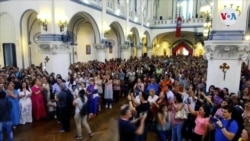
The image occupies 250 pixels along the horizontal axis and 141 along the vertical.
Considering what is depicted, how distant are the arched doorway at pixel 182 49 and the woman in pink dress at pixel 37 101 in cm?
2261

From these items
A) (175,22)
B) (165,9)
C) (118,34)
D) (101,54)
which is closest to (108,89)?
(101,54)

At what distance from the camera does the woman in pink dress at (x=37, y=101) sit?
6.45m

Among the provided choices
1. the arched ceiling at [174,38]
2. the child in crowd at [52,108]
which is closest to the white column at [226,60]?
the child in crowd at [52,108]

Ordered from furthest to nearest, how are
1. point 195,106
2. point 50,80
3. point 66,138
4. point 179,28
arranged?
point 179,28, point 50,80, point 66,138, point 195,106

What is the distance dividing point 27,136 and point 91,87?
2239mm

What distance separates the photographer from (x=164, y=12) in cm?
2514

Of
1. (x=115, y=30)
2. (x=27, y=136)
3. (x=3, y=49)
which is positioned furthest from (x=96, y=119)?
(x=115, y=30)

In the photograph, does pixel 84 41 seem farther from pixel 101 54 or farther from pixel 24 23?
pixel 24 23

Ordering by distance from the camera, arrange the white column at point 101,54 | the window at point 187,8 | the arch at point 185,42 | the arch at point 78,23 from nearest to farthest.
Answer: the arch at point 78,23, the white column at point 101,54, the window at point 187,8, the arch at point 185,42

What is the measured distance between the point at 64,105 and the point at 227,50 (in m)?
4.96

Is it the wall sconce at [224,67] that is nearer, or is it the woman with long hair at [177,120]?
the woman with long hair at [177,120]

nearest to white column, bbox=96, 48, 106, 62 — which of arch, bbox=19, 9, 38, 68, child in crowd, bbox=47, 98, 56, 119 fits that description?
arch, bbox=19, 9, 38, 68

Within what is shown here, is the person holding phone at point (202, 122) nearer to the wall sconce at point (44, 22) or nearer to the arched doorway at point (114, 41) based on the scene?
the wall sconce at point (44, 22)

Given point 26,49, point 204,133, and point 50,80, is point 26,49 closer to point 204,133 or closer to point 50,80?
point 50,80
